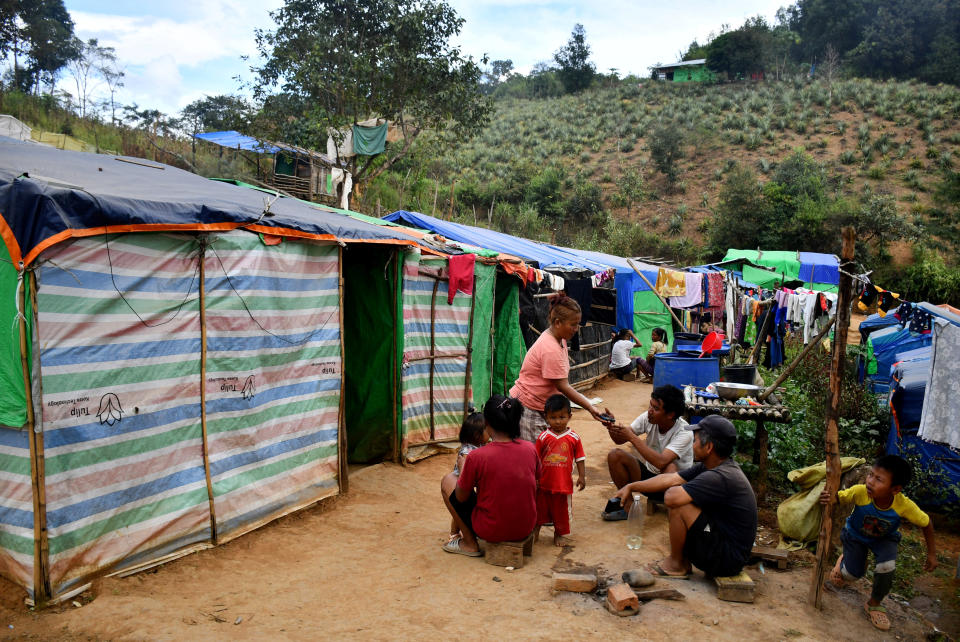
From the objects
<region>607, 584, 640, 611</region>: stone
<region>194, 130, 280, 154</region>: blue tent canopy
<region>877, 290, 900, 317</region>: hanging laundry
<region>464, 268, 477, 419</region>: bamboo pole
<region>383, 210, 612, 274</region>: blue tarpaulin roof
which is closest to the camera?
<region>607, 584, 640, 611</region>: stone

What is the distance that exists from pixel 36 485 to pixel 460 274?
469cm

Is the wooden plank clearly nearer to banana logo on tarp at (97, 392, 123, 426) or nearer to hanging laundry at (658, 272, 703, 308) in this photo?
banana logo on tarp at (97, 392, 123, 426)

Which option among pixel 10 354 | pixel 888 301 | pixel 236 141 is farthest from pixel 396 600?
pixel 236 141

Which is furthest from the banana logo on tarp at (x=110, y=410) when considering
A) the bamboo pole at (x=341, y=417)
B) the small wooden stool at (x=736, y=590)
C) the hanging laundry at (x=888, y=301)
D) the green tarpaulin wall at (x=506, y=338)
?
the hanging laundry at (x=888, y=301)

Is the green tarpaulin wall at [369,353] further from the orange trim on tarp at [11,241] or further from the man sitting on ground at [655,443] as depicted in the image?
the orange trim on tarp at [11,241]

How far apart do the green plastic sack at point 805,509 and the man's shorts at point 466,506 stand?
8.03 ft

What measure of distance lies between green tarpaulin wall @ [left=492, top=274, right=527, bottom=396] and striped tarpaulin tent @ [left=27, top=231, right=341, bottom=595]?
3.67 m

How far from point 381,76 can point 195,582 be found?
48.0 feet

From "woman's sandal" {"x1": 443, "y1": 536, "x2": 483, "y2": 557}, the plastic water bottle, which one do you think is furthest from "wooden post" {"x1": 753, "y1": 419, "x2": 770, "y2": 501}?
"woman's sandal" {"x1": 443, "y1": 536, "x2": 483, "y2": 557}

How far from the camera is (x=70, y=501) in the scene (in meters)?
3.34

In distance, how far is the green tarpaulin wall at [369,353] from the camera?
21.7 ft

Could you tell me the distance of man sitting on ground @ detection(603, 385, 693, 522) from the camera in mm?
4762

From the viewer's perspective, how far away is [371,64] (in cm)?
1596

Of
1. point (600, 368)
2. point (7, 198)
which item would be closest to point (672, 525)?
point (7, 198)
